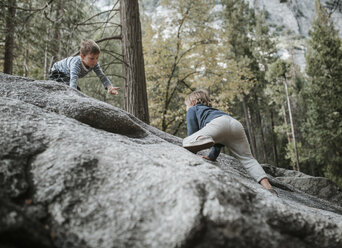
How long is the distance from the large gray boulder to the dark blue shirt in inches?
50.1

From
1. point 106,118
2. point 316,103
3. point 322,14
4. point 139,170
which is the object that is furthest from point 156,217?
point 322,14

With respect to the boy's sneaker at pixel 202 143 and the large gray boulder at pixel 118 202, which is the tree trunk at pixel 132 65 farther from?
the large gray boulder at pixel 118 202

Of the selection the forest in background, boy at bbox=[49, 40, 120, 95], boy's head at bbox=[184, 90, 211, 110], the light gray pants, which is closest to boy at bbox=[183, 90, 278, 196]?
the light gray pants

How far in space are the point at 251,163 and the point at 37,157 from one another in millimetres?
2343

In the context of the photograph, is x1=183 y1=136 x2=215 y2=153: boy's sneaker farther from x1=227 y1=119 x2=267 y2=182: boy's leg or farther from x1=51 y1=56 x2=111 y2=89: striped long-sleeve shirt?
x1=51 y1=56 x2=111 y2=89: striped long-sleeve shirt

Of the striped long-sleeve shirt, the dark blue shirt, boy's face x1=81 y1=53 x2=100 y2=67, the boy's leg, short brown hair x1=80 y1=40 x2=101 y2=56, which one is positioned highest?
short brown hair x1=80 y1=40 x2=101 y2=56

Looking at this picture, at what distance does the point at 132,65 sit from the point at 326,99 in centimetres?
1591

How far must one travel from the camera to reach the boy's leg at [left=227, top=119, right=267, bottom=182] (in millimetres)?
2885

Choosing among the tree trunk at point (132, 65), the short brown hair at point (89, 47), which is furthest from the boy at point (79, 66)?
the tree trunk at point (132, 65)

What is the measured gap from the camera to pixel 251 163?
9.55 feet

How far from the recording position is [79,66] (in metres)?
3.87

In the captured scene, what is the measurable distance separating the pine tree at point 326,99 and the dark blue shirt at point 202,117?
1557cm

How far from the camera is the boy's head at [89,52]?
3.74 metres

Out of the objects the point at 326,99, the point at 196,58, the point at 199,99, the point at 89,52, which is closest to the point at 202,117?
the point at 199,99
